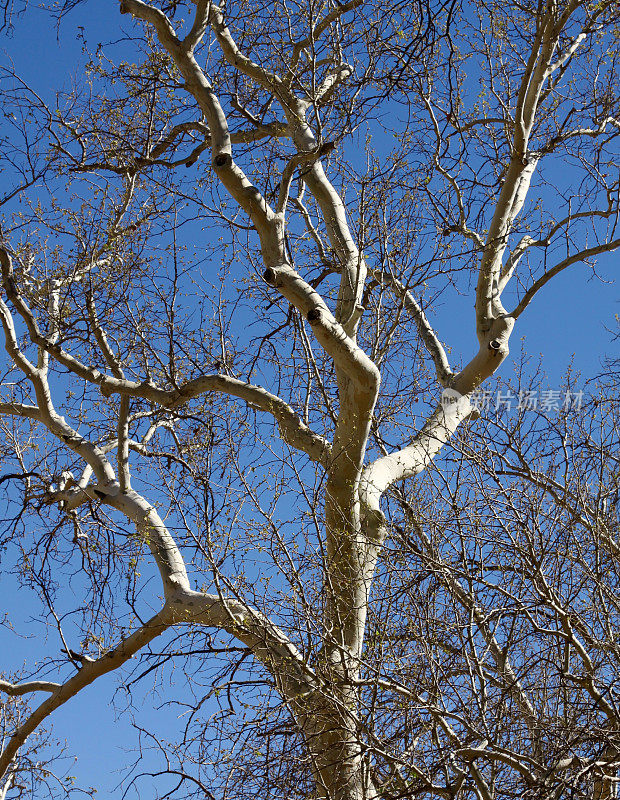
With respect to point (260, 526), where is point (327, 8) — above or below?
above

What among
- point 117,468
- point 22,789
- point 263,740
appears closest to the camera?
point 263,740

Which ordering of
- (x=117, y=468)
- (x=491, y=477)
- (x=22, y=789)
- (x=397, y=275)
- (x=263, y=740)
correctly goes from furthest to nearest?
(x=22, y=789) → (x=117, y=468) → (x=397, y=275) → (x=491, y=477) → (x=263, y=740)

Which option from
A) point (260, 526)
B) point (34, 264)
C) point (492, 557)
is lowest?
point (492, 557)

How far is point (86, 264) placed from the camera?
8250 millimetres

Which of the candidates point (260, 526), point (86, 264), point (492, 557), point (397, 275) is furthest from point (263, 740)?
point (86, 264)

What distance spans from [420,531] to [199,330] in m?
3.61

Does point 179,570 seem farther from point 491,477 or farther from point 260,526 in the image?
point 491,477

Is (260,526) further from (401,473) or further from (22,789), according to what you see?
(22,789)

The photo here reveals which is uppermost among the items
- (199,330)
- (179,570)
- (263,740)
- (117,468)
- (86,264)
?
(86,264)

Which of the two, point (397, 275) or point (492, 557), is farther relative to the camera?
point (397, 275)

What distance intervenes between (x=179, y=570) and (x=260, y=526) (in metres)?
2.12

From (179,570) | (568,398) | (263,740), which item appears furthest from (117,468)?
(568,398)

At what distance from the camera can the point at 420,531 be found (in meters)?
5.36

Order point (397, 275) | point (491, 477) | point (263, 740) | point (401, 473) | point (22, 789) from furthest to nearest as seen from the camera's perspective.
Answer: point (22, 789) < point (397, 275) < point (401, 473) < point (491, 477) < point (263, 740)
